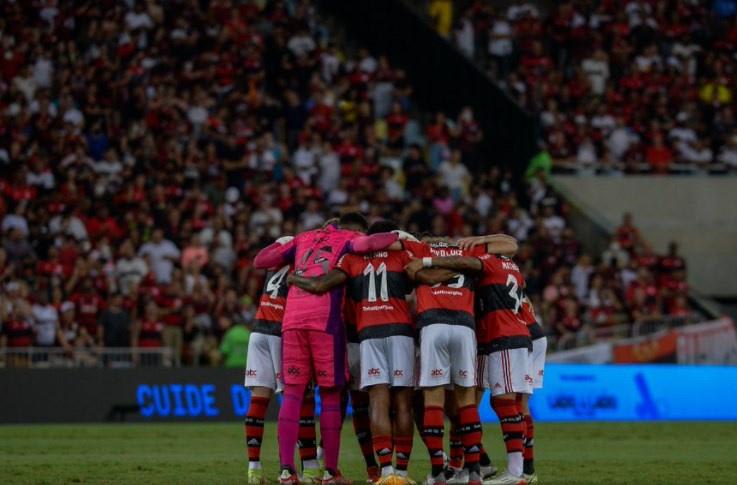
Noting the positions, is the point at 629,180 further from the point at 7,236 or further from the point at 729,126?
the point at 7,236

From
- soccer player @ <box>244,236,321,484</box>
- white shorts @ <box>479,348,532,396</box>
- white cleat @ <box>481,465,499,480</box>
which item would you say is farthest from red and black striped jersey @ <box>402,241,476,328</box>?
white cleat @ <box>481,465,499,480</box>

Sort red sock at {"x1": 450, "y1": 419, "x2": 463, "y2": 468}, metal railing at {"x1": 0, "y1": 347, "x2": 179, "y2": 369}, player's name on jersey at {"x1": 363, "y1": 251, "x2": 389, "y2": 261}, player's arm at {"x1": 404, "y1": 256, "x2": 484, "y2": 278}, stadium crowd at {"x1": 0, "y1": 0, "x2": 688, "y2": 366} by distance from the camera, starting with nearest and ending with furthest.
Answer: player's arm at {"x1": 404, "y1": 256, "x2": 484, "y2": 278} < player's name on jersey at {"x1": 363, "y1": 251, "x2": 389, "y2": 261} < red sock at {"x1": 450, "y1": 419, "x2": 463, "y2": 468} < metal railing at {"x1": 0, "y1": 347, "x2": 179, "y2": 369} < stadium crowd at {"x1": 0, "y1": 0, "x2": 688, "y2": 366}

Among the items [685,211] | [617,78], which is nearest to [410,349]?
[685,211]

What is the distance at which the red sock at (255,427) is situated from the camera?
15082 millimetres

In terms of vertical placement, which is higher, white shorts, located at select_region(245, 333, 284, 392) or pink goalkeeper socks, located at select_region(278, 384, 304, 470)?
white shorts, located at select_region(245, 333, 284, 392)

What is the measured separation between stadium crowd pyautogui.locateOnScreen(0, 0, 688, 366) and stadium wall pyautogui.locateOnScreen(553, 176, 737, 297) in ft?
5.45

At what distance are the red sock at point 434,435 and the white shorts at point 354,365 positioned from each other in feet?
3.25

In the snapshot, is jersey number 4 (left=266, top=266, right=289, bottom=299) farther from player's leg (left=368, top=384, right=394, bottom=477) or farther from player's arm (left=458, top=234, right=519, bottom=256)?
player's arm (left=458, top=234, right=519, bottom=256)

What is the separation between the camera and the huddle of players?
14695mm

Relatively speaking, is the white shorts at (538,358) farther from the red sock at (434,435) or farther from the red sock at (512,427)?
the red sock at (434,435)

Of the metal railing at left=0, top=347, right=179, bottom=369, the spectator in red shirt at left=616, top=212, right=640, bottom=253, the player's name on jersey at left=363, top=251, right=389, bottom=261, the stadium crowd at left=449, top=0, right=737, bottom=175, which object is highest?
the stadium crowd at left=449, top=0, right=737, bottom=175

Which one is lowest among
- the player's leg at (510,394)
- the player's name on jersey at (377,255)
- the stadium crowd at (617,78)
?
the player's leg at (510,394)

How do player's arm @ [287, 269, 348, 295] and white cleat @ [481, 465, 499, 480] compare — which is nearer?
player's arm @ [287, 269, 348, 295]

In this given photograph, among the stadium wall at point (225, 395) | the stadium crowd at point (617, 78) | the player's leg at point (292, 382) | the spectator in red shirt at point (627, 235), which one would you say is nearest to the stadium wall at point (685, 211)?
the stadium crowd at point (617, 78)
